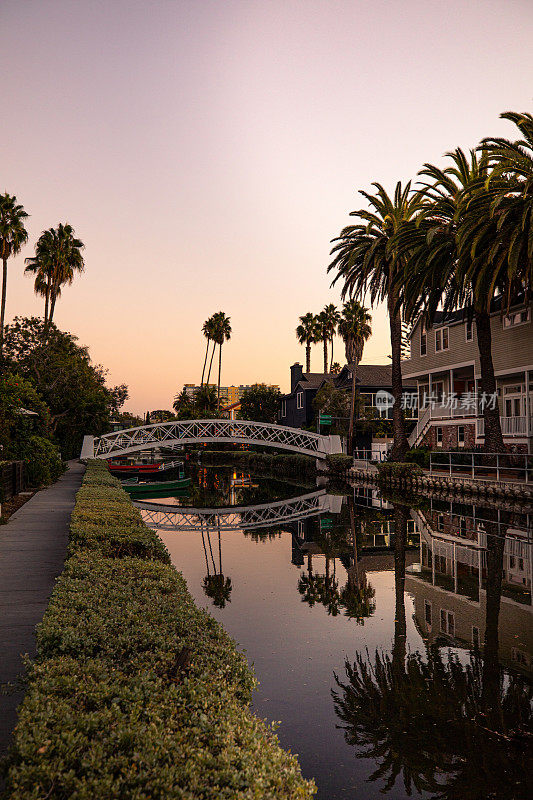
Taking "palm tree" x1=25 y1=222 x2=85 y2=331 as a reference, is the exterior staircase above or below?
below

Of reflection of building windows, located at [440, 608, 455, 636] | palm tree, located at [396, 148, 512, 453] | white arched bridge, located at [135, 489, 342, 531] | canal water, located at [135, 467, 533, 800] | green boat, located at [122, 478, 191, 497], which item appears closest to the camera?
canal water, located at [135, 467, 533, 800]

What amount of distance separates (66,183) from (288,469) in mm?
32552

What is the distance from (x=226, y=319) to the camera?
8294cm

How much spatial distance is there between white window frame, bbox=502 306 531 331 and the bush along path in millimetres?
29548

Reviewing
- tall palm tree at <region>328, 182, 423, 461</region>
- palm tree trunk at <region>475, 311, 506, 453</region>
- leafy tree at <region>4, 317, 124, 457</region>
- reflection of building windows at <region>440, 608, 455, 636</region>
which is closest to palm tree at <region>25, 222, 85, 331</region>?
leafy tree at <region>4, 317, 124, 457</region>

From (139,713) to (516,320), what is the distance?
32864mm

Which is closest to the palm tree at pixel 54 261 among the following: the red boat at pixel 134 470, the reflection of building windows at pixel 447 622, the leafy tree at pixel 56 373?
the leafy tree at pixel 56 373

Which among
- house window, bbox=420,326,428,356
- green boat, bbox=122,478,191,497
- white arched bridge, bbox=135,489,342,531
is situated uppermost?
house window, bbox=420,326,428,356

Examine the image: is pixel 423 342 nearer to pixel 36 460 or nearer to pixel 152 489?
pixel 152 489

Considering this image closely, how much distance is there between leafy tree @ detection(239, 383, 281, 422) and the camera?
271 ft

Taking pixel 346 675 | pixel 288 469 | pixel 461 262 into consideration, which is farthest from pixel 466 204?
pixel 288 469

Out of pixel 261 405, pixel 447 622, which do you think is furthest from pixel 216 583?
pixel 261 405

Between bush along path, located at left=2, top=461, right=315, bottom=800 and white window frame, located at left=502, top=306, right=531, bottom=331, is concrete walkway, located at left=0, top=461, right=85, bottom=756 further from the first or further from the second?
white window frame, located at left=502, top=306, right=531, bottom=331

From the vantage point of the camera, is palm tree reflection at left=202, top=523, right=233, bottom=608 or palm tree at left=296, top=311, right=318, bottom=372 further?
palm tree at left=296, top=311, right=318, bottom=372
